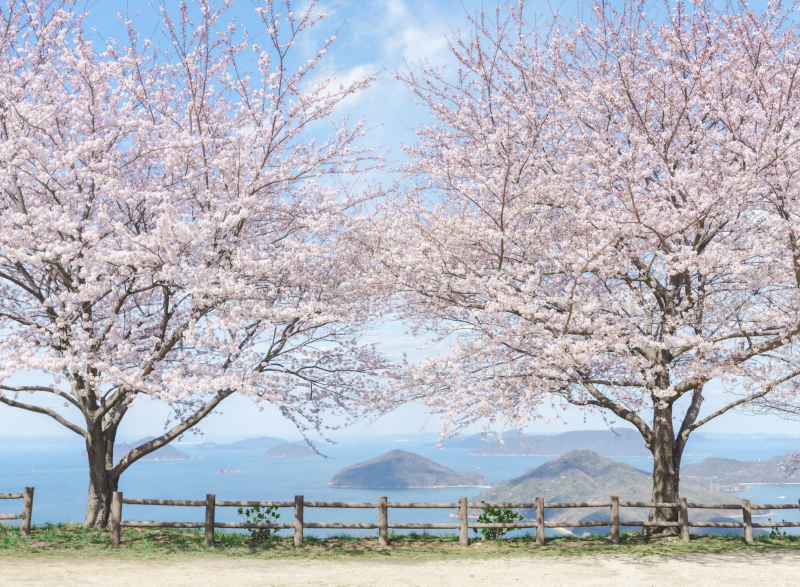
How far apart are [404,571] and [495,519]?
3.99m

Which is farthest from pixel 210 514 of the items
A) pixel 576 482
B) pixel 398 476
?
pixel 398 476

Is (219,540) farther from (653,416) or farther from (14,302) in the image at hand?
(653,416)

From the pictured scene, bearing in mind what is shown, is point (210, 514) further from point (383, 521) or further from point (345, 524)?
point (383, 521)

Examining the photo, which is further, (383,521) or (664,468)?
(664,468)

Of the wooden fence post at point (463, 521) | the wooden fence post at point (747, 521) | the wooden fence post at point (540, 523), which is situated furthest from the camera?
the wooden fence post at point (747, 521)

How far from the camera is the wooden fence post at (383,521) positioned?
12940 millimetres

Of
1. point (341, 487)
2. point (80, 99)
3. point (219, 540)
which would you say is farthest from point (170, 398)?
point (341, 487)

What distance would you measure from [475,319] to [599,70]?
666 centimetres

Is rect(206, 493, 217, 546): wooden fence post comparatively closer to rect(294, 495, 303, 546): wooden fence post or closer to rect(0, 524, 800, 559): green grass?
rect(0, 524, 800, 559): green grass

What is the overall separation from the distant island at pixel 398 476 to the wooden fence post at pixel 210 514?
169 metres

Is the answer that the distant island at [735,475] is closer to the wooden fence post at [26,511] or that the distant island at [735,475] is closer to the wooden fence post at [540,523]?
the wooden fence post at [540,523]

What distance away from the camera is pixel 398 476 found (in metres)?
184

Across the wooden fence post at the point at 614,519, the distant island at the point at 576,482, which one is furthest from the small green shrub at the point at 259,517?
the distant island at the point at 576,482

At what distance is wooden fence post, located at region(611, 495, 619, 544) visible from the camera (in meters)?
13.5
